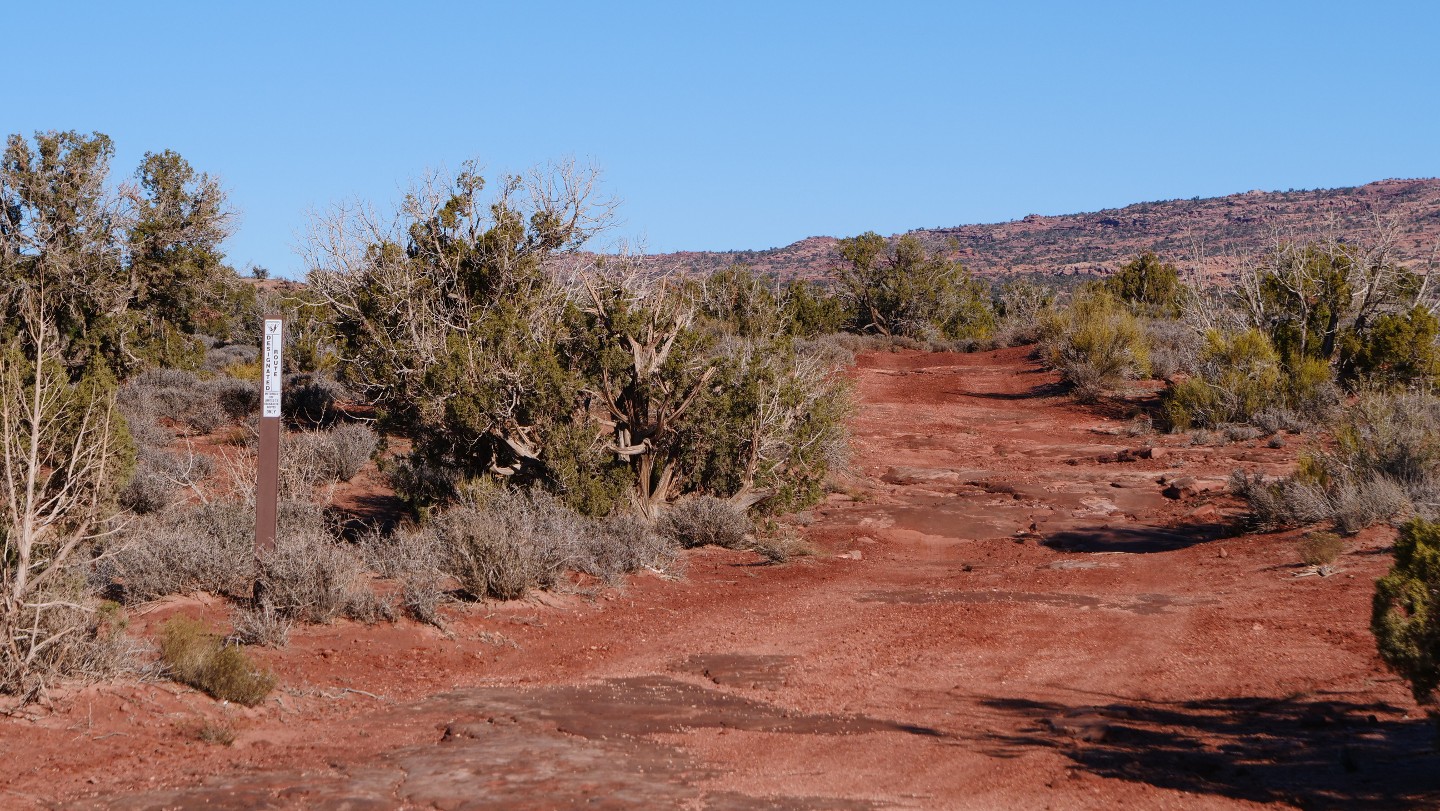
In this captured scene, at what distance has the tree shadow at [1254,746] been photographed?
613 centimetres

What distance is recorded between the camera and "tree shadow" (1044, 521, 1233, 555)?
1578cm

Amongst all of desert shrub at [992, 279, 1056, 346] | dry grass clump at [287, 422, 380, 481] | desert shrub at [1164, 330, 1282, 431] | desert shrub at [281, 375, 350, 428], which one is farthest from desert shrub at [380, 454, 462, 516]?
desert shrub at [992, 279, 1056, 346]

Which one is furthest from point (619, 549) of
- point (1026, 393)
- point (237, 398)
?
point (1026, 393)

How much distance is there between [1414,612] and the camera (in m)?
6.54

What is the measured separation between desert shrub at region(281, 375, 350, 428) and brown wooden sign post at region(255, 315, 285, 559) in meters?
13.1

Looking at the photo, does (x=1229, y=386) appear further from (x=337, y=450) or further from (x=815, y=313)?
(x=815, y=313)

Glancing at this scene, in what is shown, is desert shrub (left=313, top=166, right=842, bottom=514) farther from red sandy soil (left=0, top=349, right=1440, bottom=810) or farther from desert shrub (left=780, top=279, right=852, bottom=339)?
desert shrub (left=780, top=279, right=852, bottom=339)

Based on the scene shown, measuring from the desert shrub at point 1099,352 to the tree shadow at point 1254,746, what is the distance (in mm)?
23097

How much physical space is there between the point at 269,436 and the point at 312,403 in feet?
49.8

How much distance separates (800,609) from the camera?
39.8ft

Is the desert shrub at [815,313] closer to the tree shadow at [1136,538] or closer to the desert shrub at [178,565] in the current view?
the tree shadow at [1136,538]

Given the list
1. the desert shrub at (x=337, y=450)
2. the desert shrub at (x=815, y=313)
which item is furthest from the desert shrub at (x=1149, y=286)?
the desert shrub at (x=337, y=450)

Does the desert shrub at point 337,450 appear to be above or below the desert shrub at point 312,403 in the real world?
below

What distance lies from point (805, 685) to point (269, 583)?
4419 mm
